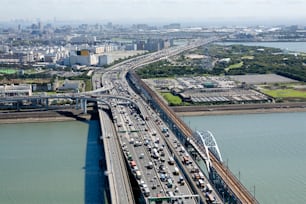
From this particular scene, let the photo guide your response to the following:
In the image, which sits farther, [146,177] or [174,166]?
[174,166]

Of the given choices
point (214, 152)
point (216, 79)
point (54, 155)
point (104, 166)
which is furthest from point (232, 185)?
point (216, 79)

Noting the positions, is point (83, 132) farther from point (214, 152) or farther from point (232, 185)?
point (232, 185)

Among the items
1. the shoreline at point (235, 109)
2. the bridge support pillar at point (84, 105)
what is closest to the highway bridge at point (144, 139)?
the bridge support pillar at point (84, 105)

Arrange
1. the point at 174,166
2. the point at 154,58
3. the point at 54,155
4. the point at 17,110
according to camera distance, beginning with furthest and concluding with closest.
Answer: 1. the point at 154,58
2. the point at 17,110
3. the point at 54,155
4. the point at 174,166

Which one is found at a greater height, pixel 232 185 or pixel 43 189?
pixel 232 185

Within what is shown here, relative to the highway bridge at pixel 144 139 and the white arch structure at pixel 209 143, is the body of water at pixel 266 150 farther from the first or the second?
the highway bridge at pixel 144 139

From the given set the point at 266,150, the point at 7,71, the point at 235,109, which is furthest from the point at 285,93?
the point at 7,71

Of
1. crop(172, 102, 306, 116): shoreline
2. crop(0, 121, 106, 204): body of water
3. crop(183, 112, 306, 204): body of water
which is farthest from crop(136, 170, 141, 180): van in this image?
crop(172, 102, 306, 116): shoreline
